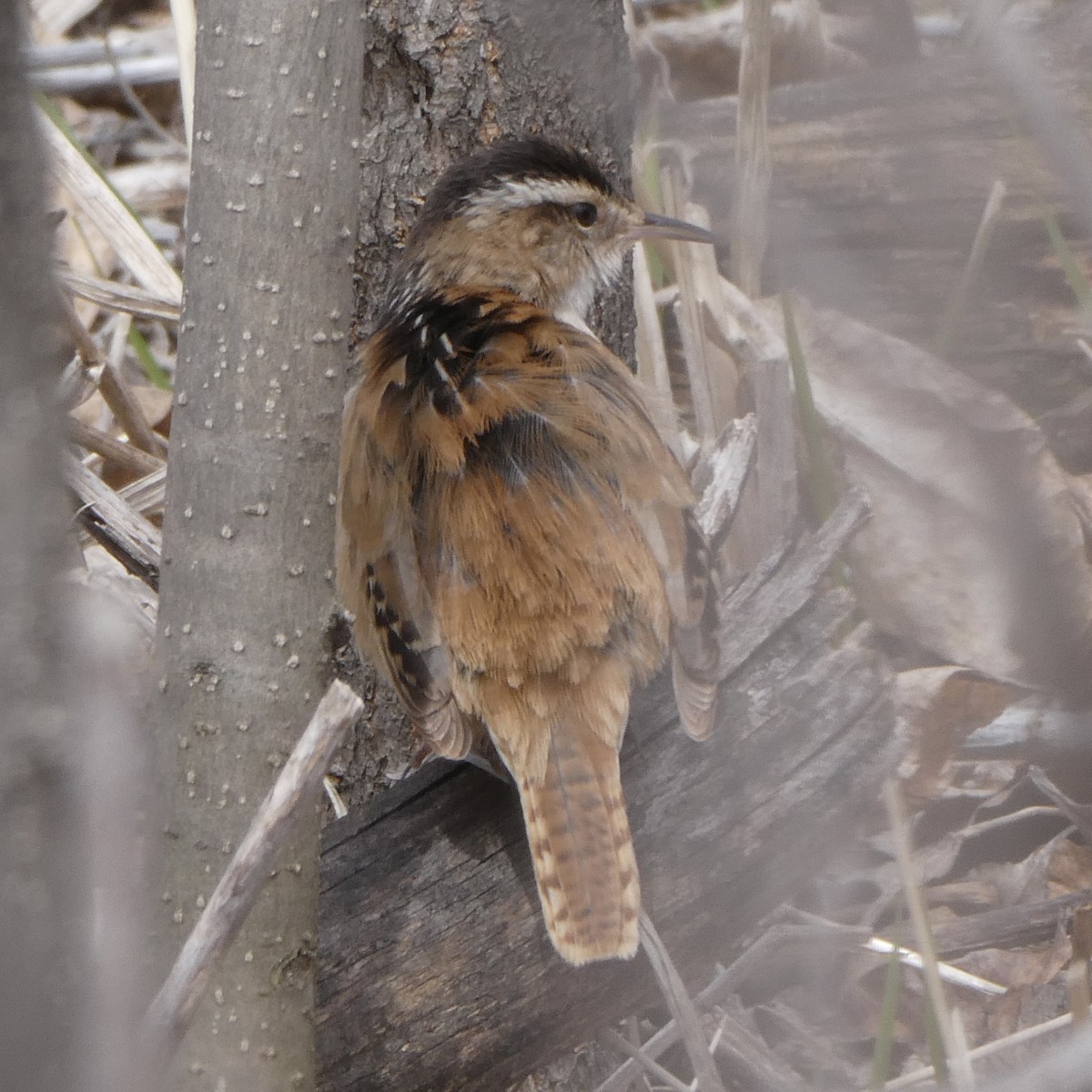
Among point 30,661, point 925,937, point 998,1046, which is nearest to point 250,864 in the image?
point 30,661

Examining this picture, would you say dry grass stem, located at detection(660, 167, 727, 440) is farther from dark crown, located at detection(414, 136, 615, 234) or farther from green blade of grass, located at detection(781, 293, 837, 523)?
dark crown, located at detection(414, 136, 615, 234)

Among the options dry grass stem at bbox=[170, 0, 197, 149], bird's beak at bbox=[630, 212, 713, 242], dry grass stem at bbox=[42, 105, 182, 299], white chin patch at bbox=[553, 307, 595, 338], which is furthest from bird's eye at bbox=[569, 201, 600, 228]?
dry grass stem at bbox=[42, 105, 182, 299]

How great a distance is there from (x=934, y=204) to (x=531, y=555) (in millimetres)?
1100

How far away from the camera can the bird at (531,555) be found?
293 cm

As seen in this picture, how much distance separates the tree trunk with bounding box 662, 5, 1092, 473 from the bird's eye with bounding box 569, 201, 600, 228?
0.34 m

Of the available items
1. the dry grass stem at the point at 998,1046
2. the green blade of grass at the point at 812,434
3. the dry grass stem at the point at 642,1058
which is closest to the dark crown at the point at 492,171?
the green blade of grass at the point at 812,434

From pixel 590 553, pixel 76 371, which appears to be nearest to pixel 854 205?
pixel 590 553

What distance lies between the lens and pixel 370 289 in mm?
3896

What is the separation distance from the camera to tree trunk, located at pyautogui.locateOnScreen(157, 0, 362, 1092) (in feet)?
7.46

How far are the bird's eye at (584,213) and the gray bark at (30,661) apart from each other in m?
3.08

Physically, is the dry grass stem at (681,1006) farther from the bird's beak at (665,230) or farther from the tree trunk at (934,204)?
the bird's beak at (665,230)

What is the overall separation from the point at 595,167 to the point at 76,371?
1622 mm

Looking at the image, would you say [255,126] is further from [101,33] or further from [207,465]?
[101,33]

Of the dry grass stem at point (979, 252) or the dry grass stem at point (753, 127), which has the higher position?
the dry grass stem at point (979, 252)
